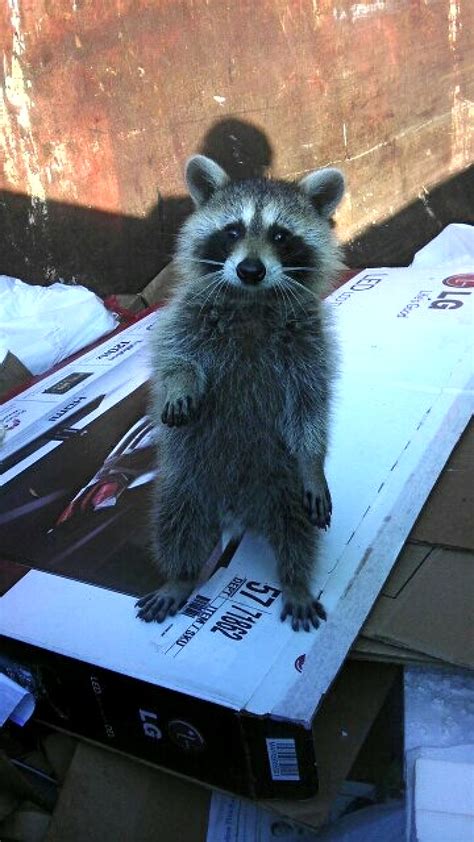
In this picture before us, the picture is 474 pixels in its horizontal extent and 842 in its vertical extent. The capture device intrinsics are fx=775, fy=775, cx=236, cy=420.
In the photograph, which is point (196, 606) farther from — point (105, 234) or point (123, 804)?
point (105, 234)

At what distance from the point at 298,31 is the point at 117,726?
2512 millimetres

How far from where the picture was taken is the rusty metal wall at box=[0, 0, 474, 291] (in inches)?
97.3

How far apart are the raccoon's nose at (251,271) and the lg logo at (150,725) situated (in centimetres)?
74

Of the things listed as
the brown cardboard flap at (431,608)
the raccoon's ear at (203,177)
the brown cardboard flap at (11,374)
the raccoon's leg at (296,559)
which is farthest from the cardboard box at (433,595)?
the brown cardboard flap at (11,374)

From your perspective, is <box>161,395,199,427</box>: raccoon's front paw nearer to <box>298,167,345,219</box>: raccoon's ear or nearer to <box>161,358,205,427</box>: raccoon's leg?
<box>161,358,205,427</box>: raccoon's leg

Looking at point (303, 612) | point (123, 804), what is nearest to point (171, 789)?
point (123, 804)

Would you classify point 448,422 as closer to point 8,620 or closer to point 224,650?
point 224,650

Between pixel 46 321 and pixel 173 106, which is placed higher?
pixel 173 106

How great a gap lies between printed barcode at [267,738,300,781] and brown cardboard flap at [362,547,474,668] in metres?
0.26

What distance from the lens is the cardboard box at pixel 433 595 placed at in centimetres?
131

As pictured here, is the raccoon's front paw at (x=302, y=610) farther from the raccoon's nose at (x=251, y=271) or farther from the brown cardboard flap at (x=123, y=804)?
the raccoon's nose at (x=251, y=271)

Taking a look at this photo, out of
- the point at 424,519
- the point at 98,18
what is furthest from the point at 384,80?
the point at 424,519

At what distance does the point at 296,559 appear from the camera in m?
1.45

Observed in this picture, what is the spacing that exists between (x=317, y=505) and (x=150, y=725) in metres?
0.47
